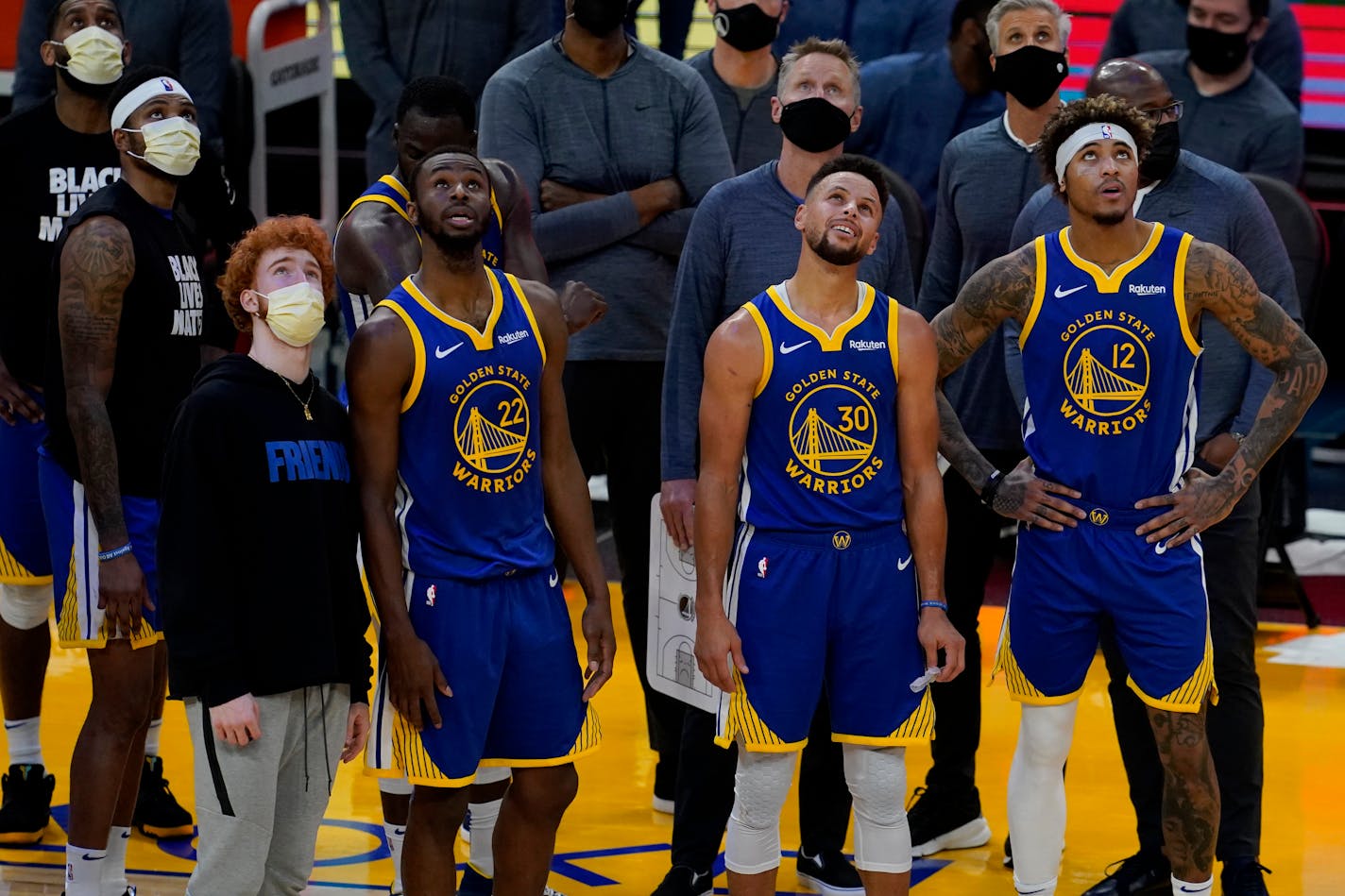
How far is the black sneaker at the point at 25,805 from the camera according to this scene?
546cm

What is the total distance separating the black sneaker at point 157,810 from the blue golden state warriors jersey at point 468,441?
1.75m

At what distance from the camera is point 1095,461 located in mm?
4551

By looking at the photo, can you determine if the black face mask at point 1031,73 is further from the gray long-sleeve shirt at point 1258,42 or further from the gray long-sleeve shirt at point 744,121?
the gray long-sleeve shirt at point 1258,42

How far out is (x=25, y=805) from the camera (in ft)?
18.0

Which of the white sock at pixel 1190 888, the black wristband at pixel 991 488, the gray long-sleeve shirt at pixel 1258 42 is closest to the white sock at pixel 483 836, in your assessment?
the black wristband at pixel 991 488

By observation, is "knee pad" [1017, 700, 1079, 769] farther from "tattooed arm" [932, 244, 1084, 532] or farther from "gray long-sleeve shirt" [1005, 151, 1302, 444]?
"gray long-sleeve shirt" [1005, 151, 1302, 444]

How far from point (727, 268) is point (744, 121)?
156cm

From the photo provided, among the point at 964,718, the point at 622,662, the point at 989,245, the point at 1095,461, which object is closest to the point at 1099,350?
the point at 1095,461

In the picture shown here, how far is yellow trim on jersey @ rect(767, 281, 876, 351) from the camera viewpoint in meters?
4.35

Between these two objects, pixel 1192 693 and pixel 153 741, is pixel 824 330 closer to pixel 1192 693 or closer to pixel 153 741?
pixel 1192 693

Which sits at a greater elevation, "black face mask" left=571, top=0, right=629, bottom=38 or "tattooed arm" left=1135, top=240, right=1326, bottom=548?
"black face mask" left=571, top=0, right=629, bottom=38

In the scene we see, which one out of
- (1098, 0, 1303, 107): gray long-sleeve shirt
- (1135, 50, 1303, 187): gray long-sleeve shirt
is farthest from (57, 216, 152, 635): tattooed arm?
(1098, 0, 1303, 107): gray long-sleeve shirt

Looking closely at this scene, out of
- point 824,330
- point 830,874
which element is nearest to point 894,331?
point 824,330

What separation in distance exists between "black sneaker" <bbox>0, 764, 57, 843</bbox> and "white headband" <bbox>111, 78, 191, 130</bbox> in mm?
1904
